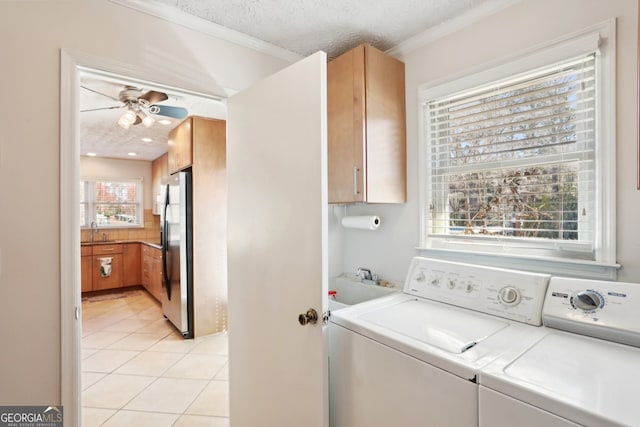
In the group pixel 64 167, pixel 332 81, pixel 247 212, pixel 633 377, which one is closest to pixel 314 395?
pixel 247 212

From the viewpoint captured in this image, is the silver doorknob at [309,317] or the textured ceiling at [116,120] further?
the textured ceiling at [116,120]

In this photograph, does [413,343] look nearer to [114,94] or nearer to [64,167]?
[64,167]

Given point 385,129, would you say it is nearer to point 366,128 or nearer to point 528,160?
point 366,128

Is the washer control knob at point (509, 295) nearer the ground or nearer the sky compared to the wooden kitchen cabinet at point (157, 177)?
nearer the ground

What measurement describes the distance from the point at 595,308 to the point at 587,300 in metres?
0.04

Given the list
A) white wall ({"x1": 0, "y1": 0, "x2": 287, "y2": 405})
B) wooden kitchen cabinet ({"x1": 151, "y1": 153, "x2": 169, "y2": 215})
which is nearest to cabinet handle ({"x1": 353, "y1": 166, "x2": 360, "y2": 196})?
white wall ({"x1": 0, "y1": 0, "x2": 287, "y2": 405})

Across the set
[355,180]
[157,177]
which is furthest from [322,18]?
[157,177]

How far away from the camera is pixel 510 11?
61.1 inches

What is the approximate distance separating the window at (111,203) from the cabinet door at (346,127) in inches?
207

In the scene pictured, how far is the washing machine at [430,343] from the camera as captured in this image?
1.00m

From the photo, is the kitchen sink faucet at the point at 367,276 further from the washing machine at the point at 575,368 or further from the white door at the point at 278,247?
the washing machine at the point at 575,368

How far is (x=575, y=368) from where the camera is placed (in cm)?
92

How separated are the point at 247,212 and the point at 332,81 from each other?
37.0 inches

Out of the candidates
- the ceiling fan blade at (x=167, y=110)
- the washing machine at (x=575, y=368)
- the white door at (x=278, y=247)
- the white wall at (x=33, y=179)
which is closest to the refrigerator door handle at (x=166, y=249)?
the ceiling fan blade at (x=167, y=110)
